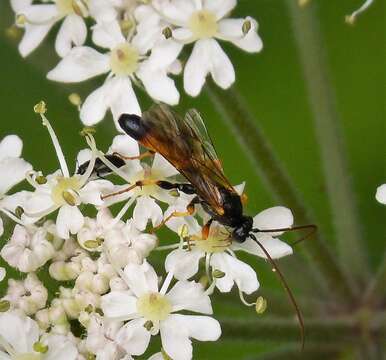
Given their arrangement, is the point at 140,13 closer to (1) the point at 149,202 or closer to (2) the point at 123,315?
(1) the point at 149,202

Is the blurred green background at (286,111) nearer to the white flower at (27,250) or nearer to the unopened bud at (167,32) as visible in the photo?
the unopened bud at (167,32)

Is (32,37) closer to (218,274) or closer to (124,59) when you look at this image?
(124,59)

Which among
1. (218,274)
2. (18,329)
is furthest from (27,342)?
(218,274)

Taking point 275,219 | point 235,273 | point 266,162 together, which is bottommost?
point 235,273

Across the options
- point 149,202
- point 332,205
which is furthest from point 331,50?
point 149,202

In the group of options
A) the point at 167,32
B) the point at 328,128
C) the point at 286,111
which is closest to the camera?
the point at 167,32

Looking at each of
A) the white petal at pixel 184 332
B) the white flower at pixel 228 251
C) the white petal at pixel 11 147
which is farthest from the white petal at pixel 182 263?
the white petal at pixel 11 147

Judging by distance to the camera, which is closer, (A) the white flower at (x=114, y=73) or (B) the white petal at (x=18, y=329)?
(B) the white petal at (x=18, y=329)
